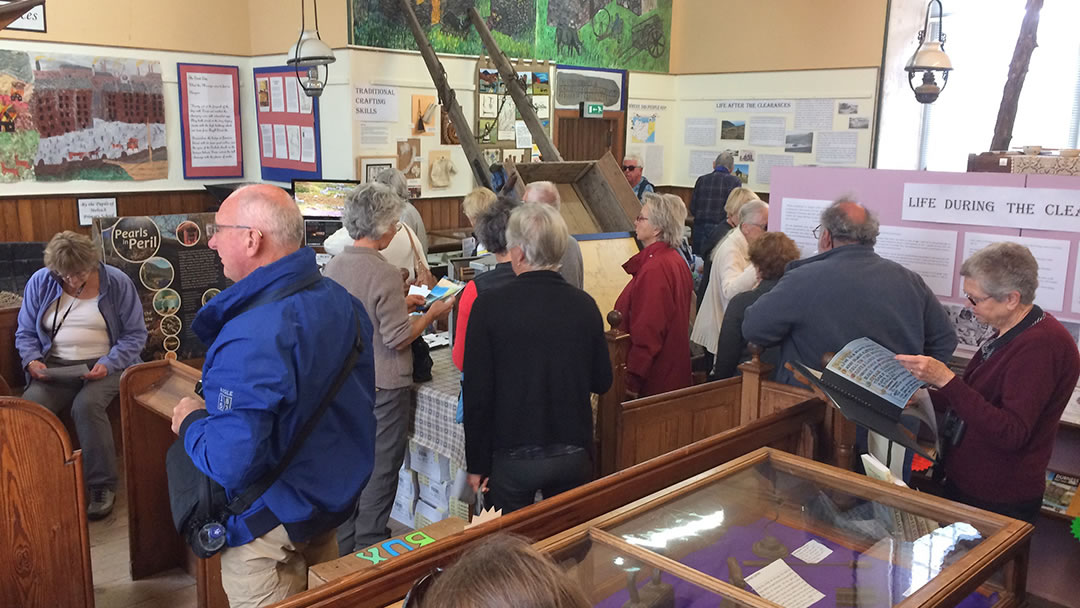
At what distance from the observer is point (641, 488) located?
6.64 feet

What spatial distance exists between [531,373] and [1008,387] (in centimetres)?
143

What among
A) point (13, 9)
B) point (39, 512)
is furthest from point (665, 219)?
point (39, 512)

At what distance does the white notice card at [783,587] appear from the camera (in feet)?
5.49

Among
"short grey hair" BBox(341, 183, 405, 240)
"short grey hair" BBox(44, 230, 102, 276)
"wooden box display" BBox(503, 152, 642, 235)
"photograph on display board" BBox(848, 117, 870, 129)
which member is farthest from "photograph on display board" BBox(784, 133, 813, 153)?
"short grey hair" BBox(44, 230, 102, 276)

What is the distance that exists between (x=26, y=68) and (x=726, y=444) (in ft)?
22.5

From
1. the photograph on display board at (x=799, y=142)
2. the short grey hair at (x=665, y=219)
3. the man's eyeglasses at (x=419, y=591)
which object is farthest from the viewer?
the photograph on display board at (x=799, y=142)

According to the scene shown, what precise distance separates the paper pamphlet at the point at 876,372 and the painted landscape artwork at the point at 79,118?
6.96m

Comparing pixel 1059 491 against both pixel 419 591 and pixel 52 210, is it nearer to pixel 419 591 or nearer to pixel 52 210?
pixel 419 591

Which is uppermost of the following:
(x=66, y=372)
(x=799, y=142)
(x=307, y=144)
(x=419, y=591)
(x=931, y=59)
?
(x=931, y=59)

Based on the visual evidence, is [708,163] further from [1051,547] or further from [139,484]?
[139,484]

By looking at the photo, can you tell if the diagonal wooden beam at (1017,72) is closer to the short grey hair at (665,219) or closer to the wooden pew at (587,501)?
the short grey hair at (665,219)

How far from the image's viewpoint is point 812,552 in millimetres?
1900

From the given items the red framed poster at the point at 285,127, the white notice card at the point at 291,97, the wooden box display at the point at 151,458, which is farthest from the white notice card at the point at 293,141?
the wooden box display at the point at 151,458

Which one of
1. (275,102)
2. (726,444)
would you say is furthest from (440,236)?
(726,444)
